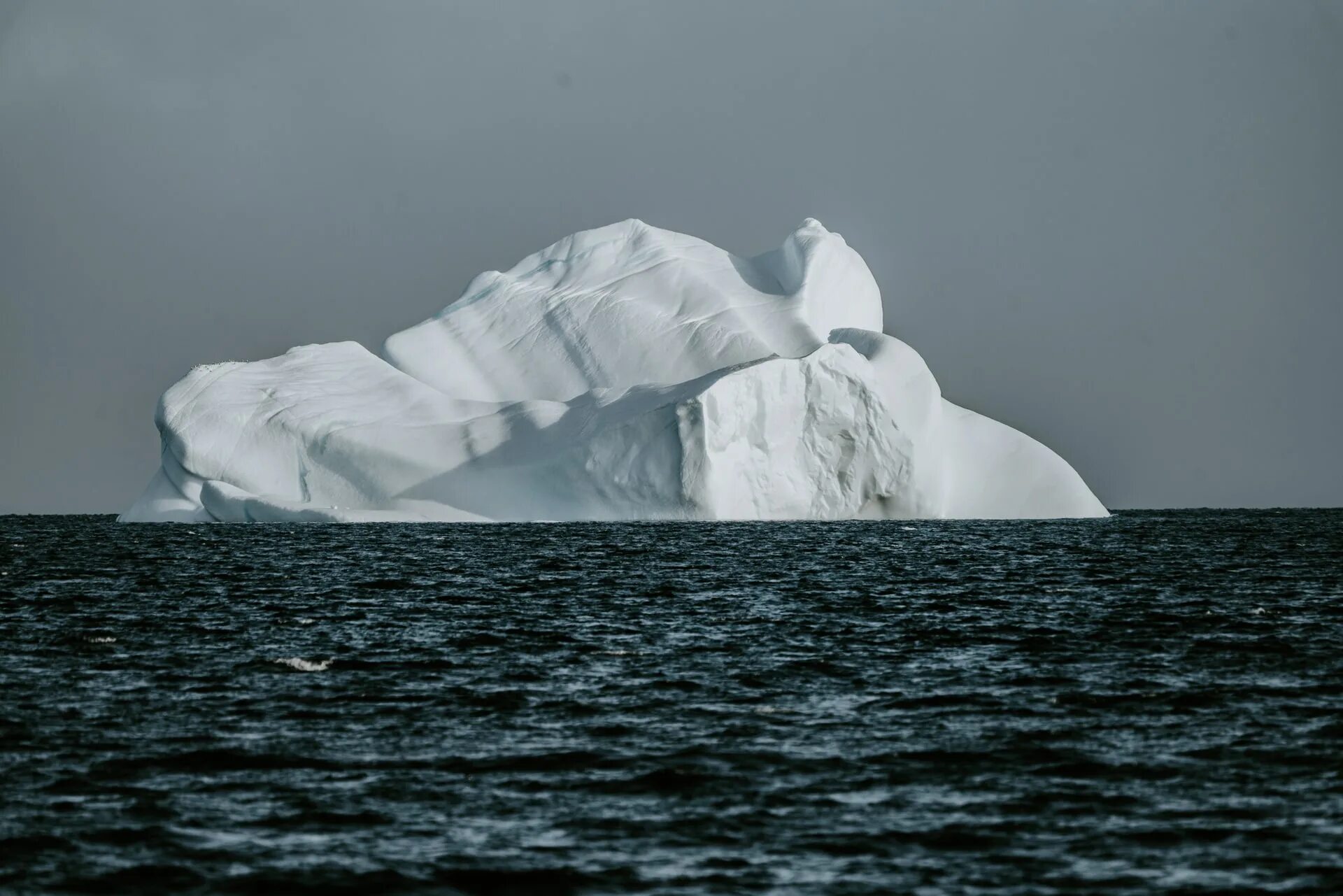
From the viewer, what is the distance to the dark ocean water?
25.7 ft

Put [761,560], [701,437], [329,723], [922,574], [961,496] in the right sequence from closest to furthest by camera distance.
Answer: [329,723] < [922,574] < [761,560] < [701,437] < [961,496]

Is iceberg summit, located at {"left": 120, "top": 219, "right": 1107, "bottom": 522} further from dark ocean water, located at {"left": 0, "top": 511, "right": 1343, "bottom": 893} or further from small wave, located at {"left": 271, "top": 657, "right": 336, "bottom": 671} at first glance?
small wave, located at {"left": 271, "top": 657, "right": 336, "bottom": 671}

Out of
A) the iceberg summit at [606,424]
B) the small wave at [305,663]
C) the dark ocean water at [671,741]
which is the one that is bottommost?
the dark ocean water at [671,741]

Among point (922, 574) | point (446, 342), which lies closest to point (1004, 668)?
point (922, 574)

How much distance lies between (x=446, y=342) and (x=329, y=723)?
42788 mm

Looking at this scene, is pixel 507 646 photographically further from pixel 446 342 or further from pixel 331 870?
pixel 446 342

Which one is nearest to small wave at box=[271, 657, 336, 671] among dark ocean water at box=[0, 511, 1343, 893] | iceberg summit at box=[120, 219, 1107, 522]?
dark ocean water at box=[0, 511, 1343, 893]

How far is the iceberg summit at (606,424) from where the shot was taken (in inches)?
1724

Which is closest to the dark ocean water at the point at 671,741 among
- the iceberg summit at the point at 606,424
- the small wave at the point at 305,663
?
the small wave at the point at 305,663

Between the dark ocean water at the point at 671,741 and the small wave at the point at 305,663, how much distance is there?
11 centimetres

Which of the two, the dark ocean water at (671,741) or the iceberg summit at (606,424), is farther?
the iceberg summit at (606,424)

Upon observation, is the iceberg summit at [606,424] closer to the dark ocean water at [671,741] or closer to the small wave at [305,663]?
the dark ocean water at [671,741]

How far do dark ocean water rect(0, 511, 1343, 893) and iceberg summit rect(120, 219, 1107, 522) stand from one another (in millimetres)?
20333

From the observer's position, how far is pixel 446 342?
5375cm
